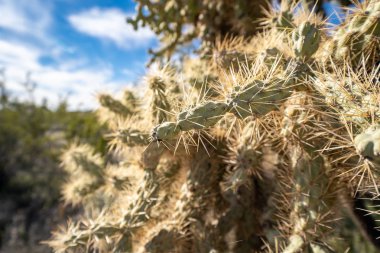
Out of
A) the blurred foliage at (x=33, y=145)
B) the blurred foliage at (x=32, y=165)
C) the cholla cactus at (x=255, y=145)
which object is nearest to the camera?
the cholla cactus at (x=255, y=145)

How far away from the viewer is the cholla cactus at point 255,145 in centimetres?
108

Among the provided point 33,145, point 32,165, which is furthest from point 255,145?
point 33,145

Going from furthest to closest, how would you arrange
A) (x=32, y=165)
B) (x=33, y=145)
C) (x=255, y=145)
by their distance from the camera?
1. (x=33, y=145)
2. (x=32, y=165)
3. (x=255, y=145)

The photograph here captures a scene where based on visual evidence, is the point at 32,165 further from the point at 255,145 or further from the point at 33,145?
the point at 255,145

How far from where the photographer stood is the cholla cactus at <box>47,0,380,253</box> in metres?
1.08

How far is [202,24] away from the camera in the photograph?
221 cm

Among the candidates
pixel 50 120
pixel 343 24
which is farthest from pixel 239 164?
pixel 50 120

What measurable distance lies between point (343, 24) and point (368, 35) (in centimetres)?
13

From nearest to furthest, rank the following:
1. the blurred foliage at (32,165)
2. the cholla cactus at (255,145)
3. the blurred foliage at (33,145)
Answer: the cholla cactus at (255,145) < the blurred foliage at (32,165) < the blurred foliage at (33,145)

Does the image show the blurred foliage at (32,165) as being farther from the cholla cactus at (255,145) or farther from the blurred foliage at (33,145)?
the cholla cactus at (255,145)

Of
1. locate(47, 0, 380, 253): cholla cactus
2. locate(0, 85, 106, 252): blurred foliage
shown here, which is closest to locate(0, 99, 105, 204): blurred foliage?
locate(0, 85, 106, 252): blurred foliage

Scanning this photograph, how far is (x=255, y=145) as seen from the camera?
59.1 inches

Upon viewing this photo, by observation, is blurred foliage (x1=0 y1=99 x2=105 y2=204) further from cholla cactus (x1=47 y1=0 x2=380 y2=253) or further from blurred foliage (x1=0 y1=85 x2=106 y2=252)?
cholla cactus (x1=47 y1=0 x2=380 y2=253)

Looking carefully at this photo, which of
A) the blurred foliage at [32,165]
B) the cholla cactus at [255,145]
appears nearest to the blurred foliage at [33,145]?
the blurred foliage at [32,165]
